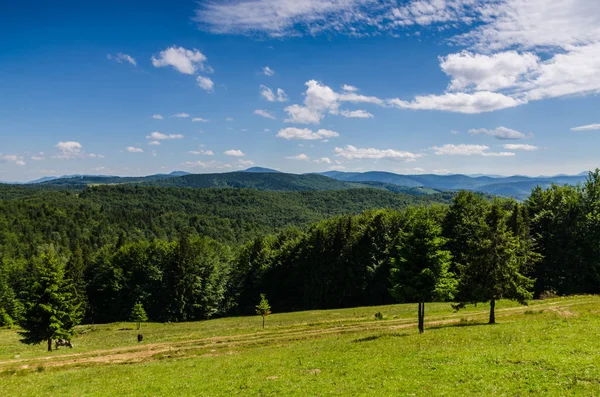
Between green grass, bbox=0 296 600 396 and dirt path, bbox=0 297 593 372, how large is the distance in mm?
150

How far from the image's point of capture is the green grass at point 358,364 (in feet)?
60.4

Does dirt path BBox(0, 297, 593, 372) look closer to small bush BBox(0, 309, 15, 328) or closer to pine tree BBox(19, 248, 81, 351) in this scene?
pine tree BBox(19, 248, 81, 351)

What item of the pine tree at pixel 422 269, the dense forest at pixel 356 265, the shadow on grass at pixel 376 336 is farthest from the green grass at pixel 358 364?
the dense forest at pixel 356 265

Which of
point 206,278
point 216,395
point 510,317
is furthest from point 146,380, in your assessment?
point 206,278

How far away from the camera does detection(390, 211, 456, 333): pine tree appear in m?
33.0

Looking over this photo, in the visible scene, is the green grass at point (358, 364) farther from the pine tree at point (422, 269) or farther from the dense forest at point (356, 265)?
the dense forest at point (356, 265)

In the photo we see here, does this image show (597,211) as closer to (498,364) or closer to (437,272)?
(437,272)

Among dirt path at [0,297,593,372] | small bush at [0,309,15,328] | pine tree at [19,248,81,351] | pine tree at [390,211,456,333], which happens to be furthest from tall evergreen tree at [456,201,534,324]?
small bush at [0,309,15,328]

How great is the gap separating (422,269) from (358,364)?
1288cm

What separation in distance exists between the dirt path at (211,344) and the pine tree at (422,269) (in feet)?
22.2

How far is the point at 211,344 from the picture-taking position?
4034 cm

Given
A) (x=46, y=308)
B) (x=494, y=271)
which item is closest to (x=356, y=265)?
(x=494, y=271)

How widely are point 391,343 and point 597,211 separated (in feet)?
195

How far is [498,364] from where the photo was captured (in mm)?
20297
